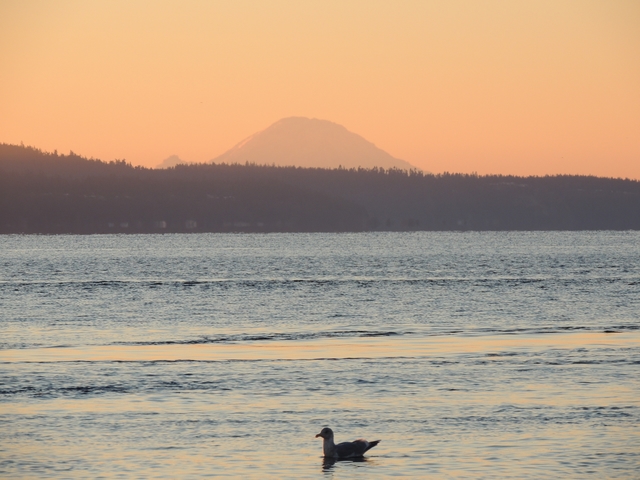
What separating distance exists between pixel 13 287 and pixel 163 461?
78578mm

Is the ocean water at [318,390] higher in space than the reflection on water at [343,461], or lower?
higher

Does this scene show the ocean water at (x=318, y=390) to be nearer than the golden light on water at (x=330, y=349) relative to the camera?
Yes

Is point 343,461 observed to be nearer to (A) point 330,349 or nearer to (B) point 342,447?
(B) point 342,447

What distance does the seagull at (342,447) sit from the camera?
2292 cm

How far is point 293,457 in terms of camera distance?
23094 millimetres

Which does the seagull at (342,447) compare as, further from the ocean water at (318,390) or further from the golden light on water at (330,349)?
the golden light on water at (330,349)

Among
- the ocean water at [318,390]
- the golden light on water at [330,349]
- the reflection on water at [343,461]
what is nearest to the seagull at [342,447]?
the reflection on water at [343,461]

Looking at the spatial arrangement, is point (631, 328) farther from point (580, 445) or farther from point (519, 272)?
point (519, 272)

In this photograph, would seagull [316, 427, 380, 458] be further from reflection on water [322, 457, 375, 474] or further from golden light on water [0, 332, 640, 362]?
golden light on water [0, 332, 640, 362]

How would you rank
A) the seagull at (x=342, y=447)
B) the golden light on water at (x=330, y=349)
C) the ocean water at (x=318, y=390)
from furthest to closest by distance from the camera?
1. the golden light on water at (x=330, y=349)
2. the seagull at (x=342, y=447)
3. the ocean water at (x=318, y=390)

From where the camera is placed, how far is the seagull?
22922 mm

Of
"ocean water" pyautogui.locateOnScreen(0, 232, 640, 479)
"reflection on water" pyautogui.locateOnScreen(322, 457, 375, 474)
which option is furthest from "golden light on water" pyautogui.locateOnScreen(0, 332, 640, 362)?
"reflection on water" pyautogui.locateOnScreen(322, 457, 375, 474)

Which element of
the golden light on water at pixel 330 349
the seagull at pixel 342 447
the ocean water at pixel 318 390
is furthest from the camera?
the golden light on water at pixel 330 349

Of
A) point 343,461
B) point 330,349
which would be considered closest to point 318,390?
point 343,461
